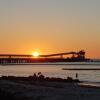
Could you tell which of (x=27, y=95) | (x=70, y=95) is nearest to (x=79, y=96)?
(x=70, y=95)

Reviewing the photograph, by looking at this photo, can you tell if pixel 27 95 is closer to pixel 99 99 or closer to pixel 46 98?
pixel 46 98

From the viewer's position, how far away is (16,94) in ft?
118

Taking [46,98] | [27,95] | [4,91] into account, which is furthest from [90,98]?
[4,91]

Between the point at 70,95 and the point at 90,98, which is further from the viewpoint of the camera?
the point at 70,95

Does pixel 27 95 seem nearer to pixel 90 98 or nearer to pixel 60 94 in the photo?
pixel 60 94

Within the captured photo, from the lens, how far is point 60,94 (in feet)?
115

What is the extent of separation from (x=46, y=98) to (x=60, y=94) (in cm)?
273

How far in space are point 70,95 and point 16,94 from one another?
417 centimetres

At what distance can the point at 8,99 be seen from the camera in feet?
114

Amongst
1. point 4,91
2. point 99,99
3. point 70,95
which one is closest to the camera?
point 99,99

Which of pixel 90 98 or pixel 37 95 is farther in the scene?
pixel 37 95

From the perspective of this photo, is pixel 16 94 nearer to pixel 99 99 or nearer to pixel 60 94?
pixel 60 94

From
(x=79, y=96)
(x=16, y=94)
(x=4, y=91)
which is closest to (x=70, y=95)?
Result: (x=79, y=96)

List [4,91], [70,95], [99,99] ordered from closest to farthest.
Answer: [99,99] < [70,95] < [4,91]
